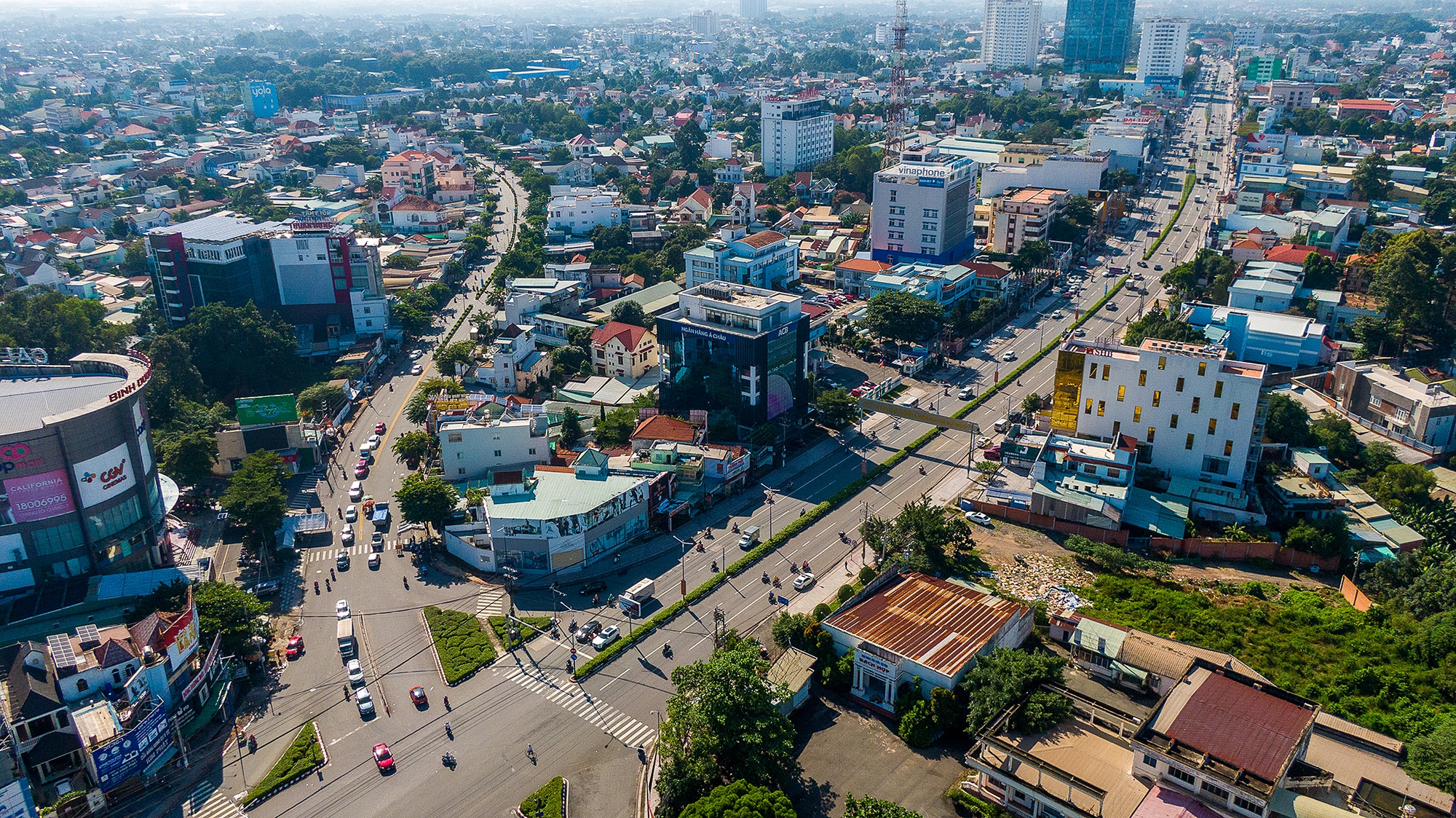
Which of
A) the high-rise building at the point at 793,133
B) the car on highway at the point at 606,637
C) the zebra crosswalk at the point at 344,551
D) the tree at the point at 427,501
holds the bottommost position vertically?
the zebra crosswalk at the point at 344,551

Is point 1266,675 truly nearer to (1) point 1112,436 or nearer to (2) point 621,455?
(1) point 1112,436

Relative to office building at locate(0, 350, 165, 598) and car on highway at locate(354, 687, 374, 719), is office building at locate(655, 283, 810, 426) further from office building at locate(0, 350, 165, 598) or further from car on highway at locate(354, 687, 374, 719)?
office building at locate(0, 350, 165, 598)

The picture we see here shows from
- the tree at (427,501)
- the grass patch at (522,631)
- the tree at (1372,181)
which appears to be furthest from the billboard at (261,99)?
the tree at (1372,181)

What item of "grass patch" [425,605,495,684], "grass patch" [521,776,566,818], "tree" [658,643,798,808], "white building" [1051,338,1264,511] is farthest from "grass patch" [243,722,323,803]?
"white building" [1051,338,1264,511]

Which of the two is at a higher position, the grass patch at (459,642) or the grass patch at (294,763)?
the grass patch at (459,642)

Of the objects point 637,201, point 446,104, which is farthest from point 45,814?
point 446,104

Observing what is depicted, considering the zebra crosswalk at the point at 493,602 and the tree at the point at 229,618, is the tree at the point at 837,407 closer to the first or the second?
the zebra crosswalk at the point at 493,602
